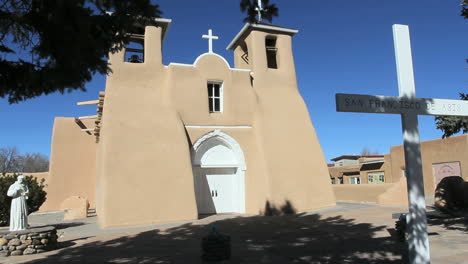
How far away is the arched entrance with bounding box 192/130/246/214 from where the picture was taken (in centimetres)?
1492

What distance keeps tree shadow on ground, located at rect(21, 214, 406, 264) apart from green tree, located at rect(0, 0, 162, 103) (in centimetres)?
374

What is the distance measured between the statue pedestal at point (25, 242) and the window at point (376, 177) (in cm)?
2546

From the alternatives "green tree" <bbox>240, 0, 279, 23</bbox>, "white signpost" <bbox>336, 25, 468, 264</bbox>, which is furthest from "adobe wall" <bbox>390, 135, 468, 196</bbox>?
"green tree" <bbox>240, 0, 279, 23</bbox>

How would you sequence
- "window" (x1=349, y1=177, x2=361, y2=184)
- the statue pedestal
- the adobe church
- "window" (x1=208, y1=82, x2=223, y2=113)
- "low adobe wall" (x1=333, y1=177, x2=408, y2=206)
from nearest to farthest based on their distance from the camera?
the statue pedestal < the adobe church < "window" (x1=208, y1=82, x2=223, y2=113) < "low adobe wall" (x1=333, y1=177, x2=408, y2=206) < "window" (x1=349, y1=177, x2=361, y2=184)

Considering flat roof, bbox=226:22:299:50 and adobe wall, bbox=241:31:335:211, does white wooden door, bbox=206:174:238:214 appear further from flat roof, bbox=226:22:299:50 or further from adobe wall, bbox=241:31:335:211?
flat roof, bbox=226:22:299:50

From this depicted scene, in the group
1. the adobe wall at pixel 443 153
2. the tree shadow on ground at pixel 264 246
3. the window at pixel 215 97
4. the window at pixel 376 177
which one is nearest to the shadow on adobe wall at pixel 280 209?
the tree shadow on ground at pixel 264 246

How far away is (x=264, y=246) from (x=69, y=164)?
1666cm

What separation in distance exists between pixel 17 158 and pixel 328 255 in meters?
57.6

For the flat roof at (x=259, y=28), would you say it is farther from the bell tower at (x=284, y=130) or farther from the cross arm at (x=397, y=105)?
the cross arm at (x=397, y=105)

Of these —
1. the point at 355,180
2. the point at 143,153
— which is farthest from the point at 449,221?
the point at 355,180

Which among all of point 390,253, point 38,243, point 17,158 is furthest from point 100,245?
point 17,158

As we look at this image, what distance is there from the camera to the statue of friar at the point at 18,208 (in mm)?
9281

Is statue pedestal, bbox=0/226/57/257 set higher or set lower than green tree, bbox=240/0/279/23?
lower

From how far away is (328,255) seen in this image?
675cm
